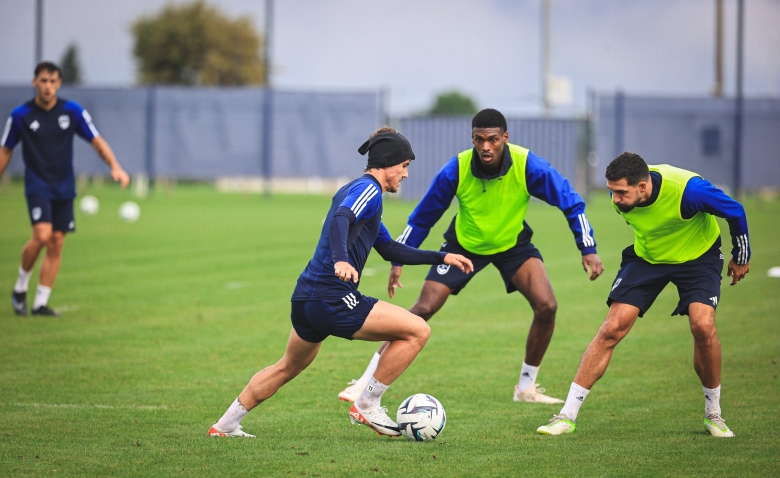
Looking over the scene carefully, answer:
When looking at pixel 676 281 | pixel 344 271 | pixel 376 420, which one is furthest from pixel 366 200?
pixel 676 281

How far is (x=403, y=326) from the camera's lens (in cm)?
584

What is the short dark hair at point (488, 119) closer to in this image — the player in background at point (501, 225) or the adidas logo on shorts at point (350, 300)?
the player in background at point (501, 225)

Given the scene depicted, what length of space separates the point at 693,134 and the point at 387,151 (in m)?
27.5

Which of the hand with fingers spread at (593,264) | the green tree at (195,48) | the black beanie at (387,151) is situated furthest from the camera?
the green tree at (195,48)

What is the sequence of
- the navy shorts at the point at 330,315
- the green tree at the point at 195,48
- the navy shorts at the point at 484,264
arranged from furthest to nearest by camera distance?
the green tree at the point at 195,48 → the navy shorts at the point at 484,264 → the navy shorts at the point at 330,315

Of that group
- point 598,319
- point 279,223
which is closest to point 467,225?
point 598,319

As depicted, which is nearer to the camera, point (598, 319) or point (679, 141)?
point (598, 319)

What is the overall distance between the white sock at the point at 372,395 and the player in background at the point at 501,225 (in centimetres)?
131

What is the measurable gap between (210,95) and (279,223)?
10.4 meters

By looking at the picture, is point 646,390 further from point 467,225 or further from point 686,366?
point 467,225

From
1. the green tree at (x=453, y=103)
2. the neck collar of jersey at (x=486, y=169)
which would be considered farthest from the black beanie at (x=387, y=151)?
the green tree at (x=453, y=103)

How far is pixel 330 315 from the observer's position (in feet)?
18.5

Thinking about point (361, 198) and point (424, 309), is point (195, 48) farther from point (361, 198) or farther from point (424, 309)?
point (361, 198)

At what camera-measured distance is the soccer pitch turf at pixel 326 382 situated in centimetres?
548
